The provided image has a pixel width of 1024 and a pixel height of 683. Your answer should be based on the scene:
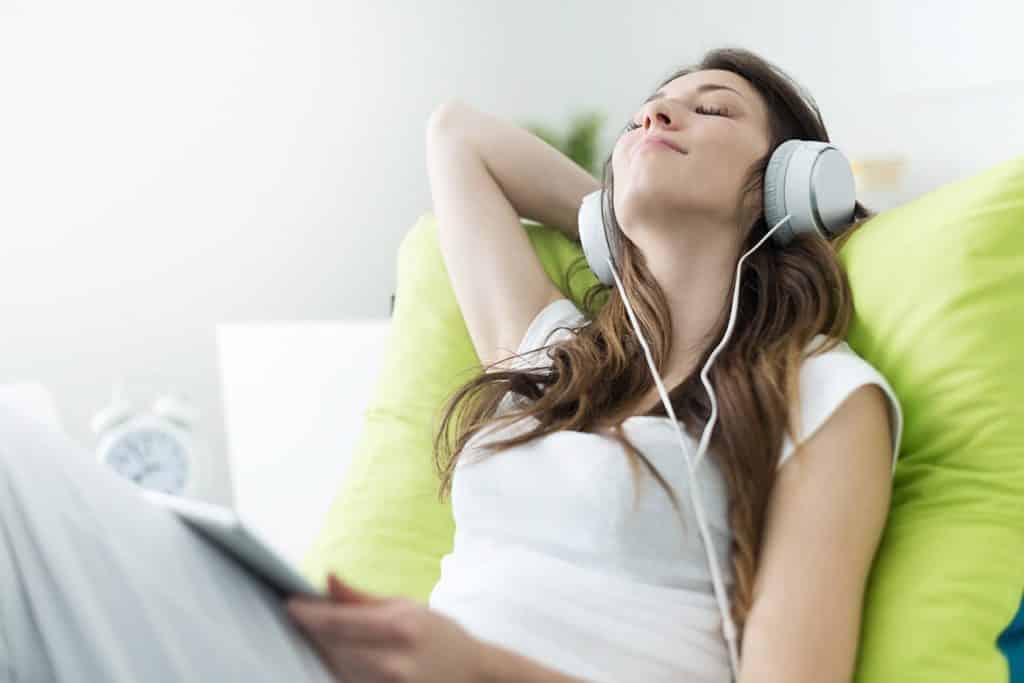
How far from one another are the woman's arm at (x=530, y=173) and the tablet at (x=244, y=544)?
833 mm

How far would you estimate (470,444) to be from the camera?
1.16m

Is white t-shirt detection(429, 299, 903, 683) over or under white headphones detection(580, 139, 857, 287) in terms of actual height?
under

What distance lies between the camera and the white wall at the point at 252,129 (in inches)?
113

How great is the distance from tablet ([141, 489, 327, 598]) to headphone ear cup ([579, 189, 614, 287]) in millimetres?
685

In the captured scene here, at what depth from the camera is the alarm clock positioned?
2.54 metres

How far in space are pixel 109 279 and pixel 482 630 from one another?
7.39ft

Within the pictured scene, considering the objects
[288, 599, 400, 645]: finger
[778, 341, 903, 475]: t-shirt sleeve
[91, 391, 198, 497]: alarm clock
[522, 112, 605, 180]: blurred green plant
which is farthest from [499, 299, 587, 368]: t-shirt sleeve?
[522, 112, 605, 180]: blurred green plant

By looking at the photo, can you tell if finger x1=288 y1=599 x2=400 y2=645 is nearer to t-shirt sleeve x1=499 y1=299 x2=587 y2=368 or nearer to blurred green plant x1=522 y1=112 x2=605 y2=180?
t-shirt sleeve x1=499 y1=299 x2=587 y2=368

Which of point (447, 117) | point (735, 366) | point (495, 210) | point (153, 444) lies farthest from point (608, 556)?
point (153, 444)

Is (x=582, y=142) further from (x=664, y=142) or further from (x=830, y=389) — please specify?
(x=830, y=389)

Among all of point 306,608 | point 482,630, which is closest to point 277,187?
point 482,630

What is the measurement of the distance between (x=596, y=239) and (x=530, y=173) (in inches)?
8.0

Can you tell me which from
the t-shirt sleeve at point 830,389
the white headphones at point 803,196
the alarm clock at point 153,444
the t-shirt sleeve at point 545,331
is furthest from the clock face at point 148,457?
the t-shirt sleeve at point 830,389

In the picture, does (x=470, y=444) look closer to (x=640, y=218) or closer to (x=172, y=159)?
(x=640, y=218)
